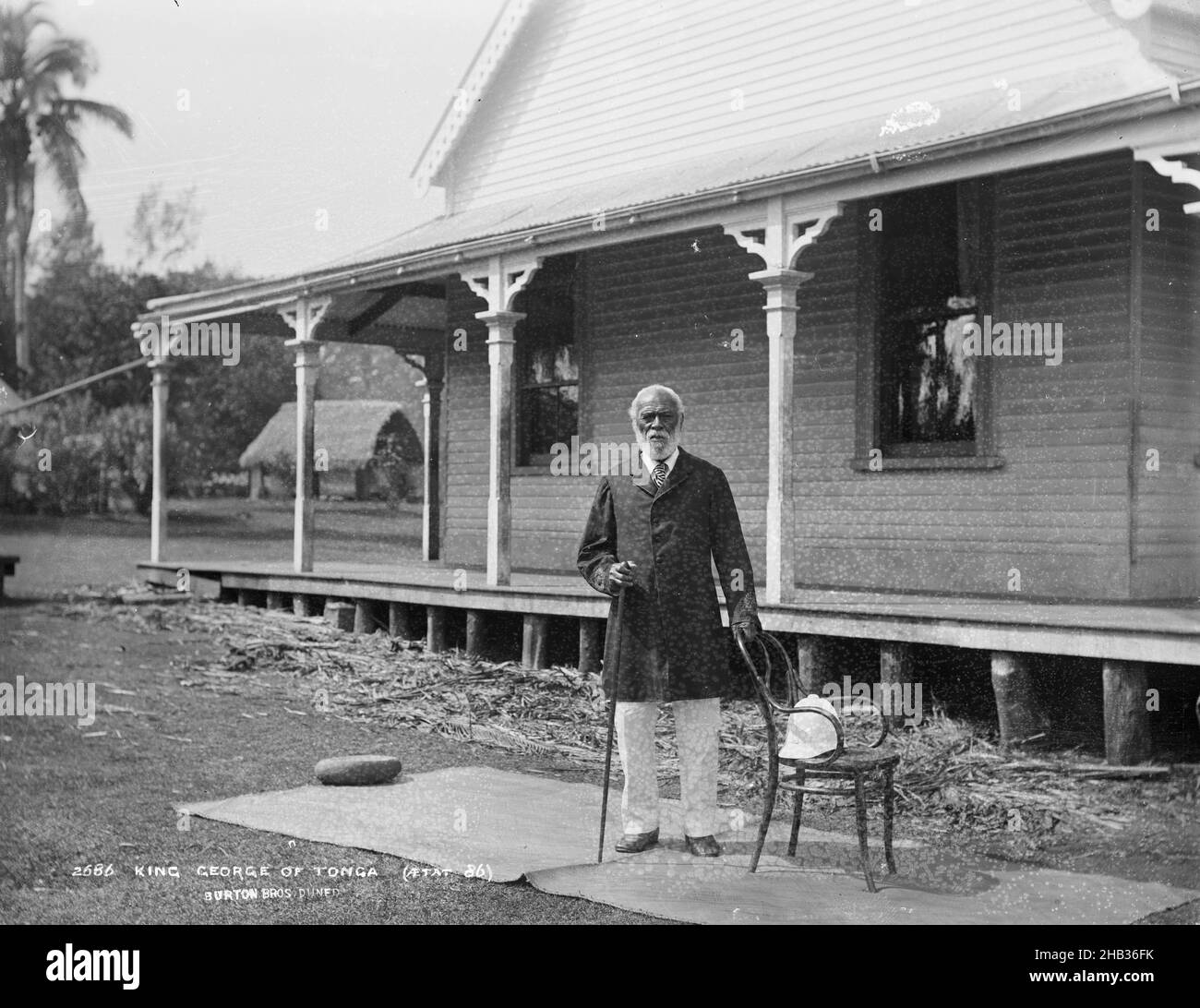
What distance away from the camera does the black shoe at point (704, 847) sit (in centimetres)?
604

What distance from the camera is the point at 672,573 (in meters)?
6.05

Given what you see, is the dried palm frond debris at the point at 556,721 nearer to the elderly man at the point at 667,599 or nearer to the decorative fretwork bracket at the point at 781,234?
the elderly man at the point at 667,599

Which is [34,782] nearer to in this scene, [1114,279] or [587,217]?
[587,217]

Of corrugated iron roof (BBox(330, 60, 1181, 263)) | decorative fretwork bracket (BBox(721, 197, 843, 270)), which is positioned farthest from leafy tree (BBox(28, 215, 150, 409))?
decorative fretwork bracket (BBox(721, 197, 843, 270))

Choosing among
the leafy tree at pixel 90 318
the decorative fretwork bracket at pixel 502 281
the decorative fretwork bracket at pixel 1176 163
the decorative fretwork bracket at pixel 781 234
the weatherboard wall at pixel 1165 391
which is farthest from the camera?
the leafy tree at pixel 90 318

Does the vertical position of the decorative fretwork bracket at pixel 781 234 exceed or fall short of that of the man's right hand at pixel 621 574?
it exceeds it

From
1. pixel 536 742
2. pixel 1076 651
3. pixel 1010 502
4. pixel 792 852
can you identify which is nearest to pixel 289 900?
pixel 792 852

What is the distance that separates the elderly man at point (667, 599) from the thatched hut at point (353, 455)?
42.2 metres

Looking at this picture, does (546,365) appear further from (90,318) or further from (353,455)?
(353,455)

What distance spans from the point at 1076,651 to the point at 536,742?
3.55m

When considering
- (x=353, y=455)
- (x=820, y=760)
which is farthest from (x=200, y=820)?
(x=353, y=455)

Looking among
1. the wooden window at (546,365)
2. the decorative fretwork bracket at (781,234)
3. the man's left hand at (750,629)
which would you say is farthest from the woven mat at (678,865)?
the wooden window at (546,365)

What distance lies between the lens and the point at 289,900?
18.6ft

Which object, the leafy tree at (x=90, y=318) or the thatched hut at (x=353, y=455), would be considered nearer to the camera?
the leafy tree at (x=90, y=318)
